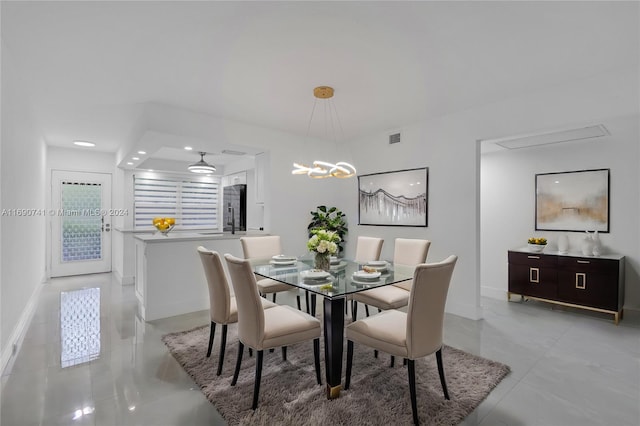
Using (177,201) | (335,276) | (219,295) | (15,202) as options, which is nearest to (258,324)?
(219,295)

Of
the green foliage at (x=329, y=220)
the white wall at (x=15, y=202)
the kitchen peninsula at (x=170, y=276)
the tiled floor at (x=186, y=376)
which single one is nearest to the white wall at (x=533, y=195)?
the tiled floor at (x=186, y=376)

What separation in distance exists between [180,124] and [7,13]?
1873 millimetres

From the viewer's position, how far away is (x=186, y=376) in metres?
2.44

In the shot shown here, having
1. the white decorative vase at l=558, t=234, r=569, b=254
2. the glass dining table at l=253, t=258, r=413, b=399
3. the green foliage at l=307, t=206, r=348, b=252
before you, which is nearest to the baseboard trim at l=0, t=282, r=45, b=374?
the glass dining table at l=253, t=258, r=413, b=399

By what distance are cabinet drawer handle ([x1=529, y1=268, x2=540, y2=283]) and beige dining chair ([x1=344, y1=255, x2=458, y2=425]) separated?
3014 mm

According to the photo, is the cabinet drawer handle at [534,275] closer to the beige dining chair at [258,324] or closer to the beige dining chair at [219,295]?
the beige dining chair at [258,324]

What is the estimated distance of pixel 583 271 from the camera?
12.8ft

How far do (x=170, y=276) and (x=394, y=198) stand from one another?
3263 millimetres

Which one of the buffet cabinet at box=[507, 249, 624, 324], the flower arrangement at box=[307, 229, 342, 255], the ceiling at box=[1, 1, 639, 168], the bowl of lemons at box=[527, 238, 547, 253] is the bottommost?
the buffet cabinet at box=[507, 249, 624, 324]

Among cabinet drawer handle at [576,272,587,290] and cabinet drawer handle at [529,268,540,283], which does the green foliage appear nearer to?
cabinet drawer handle at [529,268,540,283]

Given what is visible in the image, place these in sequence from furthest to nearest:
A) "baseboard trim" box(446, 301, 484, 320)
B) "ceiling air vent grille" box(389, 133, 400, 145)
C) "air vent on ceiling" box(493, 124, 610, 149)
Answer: "ceiling air vent grille" box(389, 133, 400, 145) < "baseboard trim" box(446, 301, 484, 320) < "air vent on ceiling" box(493, 124, 610, 149)

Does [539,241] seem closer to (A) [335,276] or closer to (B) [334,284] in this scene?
(A) [335,276]

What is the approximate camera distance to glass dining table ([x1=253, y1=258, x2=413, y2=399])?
2.14 metres

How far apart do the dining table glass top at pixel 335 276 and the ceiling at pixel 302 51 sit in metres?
1.81
